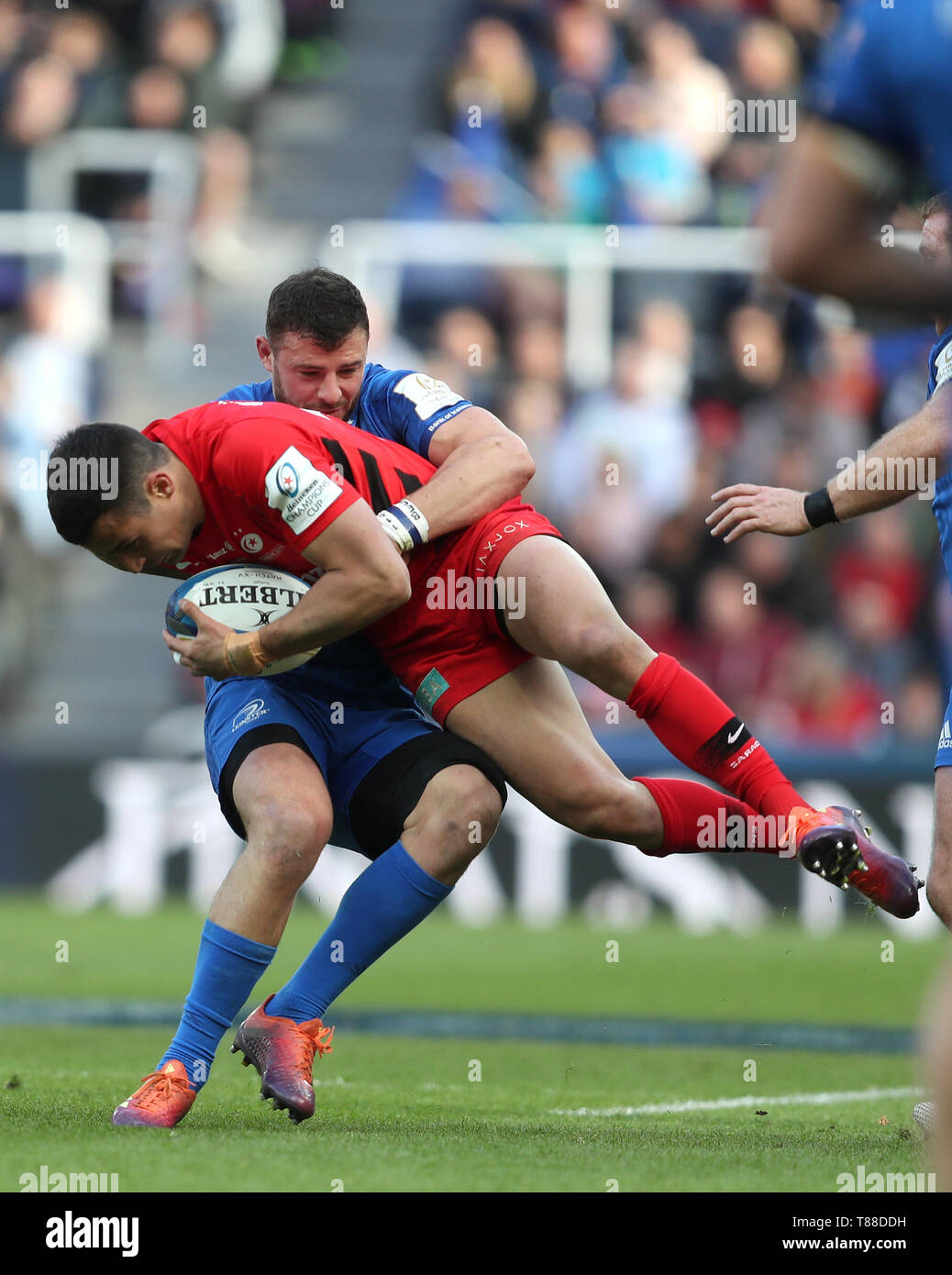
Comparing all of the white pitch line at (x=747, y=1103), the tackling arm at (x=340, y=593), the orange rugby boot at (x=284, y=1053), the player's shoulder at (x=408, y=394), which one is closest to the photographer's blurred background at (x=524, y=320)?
the white pitch line at (x=747, y=1103)

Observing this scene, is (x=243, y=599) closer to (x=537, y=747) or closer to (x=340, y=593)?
(x=340, y=593)

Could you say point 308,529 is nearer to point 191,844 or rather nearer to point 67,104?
point 191,844

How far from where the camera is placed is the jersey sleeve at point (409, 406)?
5.91m

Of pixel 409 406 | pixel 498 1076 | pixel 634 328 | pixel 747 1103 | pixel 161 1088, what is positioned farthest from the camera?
pixel 634 328

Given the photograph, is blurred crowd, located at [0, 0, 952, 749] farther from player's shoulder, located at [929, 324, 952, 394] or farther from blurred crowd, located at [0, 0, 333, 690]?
player's shoulder, located at [929, 324, 952, 394]

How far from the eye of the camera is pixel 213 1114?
17.3ft

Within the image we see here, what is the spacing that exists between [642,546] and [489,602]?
845 centimetres

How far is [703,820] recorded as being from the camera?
5.64 meters

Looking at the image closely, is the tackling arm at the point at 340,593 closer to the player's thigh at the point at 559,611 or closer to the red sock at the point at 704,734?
the player's thigh at the point at 559,611

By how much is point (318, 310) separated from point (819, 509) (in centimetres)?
160

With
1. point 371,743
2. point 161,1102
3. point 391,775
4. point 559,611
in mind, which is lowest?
point 161,1102

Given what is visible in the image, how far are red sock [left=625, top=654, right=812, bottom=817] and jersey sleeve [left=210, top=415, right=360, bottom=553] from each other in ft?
3.56

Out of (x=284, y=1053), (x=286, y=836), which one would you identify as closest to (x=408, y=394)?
(x=286, y=836)

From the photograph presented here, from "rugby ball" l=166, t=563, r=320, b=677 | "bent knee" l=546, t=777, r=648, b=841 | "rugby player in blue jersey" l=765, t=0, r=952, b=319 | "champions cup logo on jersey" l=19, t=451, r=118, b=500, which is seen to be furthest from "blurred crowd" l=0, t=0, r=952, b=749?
"rugby player in blue jersey" l=765, t=0, r=952, b=319
